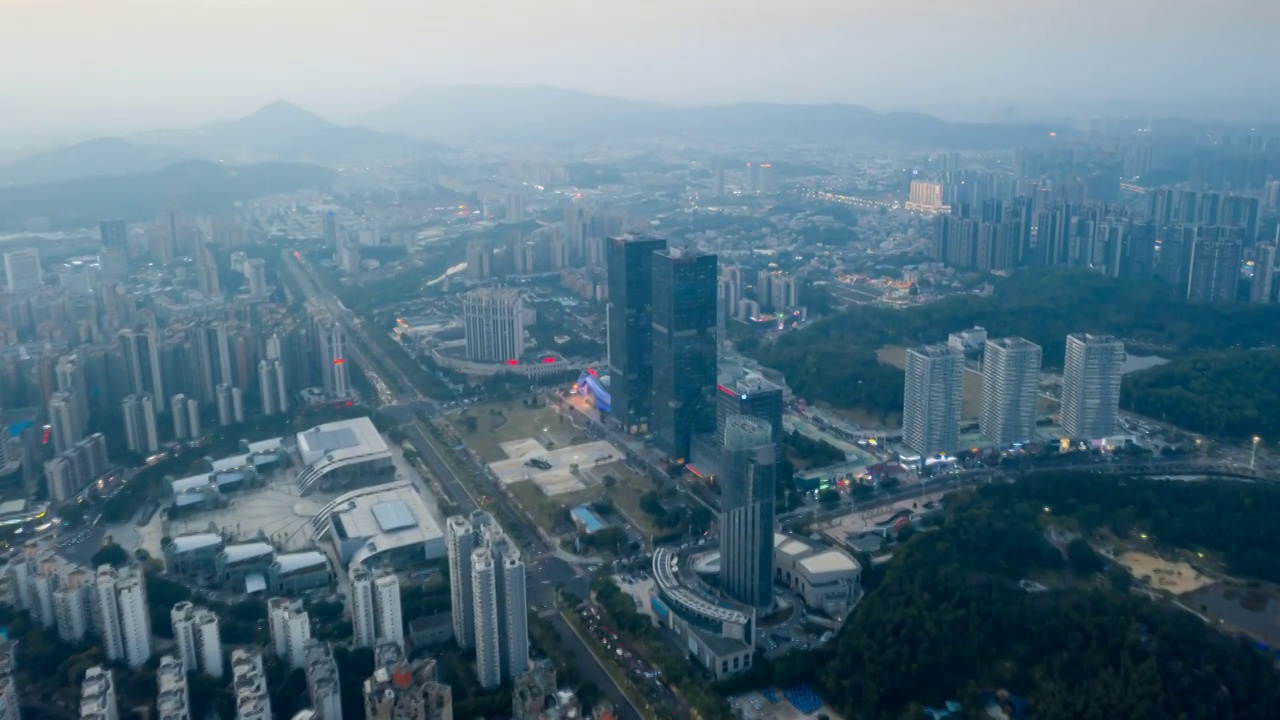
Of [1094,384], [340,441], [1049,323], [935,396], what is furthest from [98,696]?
[1049,323]

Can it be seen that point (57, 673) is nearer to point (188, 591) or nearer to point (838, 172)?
point (188, 591)

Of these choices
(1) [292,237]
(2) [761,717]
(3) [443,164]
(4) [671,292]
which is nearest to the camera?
(2) [761,717]

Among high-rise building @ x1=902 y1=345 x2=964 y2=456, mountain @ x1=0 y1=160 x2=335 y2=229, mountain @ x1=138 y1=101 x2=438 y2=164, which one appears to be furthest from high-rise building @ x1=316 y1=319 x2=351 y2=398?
mountain @ x1=138 y1=101 x2=438 y2=164

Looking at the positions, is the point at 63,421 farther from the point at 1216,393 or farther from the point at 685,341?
the point at 1216,393

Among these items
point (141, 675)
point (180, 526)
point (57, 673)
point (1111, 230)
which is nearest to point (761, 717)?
point (141, 675)

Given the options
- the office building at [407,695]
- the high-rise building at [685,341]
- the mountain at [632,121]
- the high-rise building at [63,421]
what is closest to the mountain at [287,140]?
the mountain at [632,121]

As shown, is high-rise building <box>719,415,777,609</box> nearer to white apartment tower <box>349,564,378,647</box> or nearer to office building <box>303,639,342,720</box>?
white apartment tower <box>349,564,378,647</box>
